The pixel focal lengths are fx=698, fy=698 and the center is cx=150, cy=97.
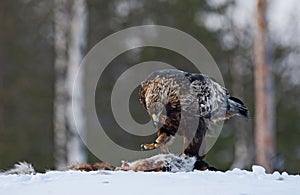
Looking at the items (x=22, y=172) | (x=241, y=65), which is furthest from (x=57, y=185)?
(x=241, y=65)

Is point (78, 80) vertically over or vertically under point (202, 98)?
over

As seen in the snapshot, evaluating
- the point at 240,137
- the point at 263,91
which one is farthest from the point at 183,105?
the point at 240,137

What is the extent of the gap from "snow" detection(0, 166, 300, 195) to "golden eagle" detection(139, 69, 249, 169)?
1.46 meters

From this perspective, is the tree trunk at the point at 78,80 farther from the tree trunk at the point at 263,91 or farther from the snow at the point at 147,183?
the snow at the point at 147,183

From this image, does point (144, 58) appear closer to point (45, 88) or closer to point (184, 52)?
point (184, 52)

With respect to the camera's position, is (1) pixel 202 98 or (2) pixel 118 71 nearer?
(1) pixel 202 98

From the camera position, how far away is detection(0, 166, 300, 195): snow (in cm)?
244

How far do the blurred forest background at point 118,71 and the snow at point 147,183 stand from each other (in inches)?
526

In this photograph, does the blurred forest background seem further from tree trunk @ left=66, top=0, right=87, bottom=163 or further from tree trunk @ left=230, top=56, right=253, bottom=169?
tree trunk @ left=66, top=0, right=87, bottom=163

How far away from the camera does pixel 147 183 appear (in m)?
2.52

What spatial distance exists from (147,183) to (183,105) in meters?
2.02

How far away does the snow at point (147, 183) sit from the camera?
2.44m

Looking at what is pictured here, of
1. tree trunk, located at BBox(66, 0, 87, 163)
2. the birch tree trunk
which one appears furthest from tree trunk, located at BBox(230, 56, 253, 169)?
tree trunk, located at BBox(66, 0, 87, 163)

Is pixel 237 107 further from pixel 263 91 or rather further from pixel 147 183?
pixel 263 91
